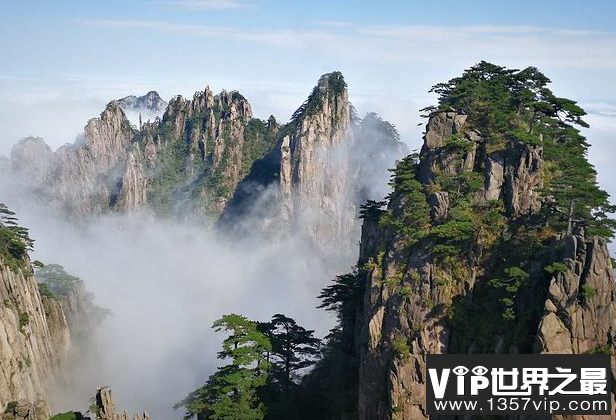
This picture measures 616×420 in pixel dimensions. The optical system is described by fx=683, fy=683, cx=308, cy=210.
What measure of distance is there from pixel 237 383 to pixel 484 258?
A: 73.6 ft

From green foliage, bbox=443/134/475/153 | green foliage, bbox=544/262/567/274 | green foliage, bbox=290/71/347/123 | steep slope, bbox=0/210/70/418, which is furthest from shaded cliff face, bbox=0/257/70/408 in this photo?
green foliage, bbox=290/71/347/123

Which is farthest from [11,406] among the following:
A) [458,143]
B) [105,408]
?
[458,143]

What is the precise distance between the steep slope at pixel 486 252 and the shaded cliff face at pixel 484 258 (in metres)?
0.08

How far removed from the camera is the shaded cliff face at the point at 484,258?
131ft

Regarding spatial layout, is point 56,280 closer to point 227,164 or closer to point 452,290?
point 452,290

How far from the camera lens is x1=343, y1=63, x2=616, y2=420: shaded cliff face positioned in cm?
3994

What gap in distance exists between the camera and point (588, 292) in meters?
39.3

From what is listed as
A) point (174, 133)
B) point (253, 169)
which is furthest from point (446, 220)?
point (174, 133)

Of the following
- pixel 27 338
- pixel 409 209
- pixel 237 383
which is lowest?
pixel 237 383

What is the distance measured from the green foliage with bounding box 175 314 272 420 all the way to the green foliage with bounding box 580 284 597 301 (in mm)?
27308

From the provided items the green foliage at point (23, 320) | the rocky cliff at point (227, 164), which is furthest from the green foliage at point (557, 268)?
the rocky cliff at point (227, 164)

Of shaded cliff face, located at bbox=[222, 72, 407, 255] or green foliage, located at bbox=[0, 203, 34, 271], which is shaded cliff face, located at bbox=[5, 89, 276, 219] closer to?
shaded cliff face, located at bbox=[222, 72, 407, 255]

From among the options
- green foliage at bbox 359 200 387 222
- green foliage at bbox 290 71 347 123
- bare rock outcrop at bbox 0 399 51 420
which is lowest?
bare rock outcrop at bbox 0 399 51 420

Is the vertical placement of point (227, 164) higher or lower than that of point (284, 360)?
higher
